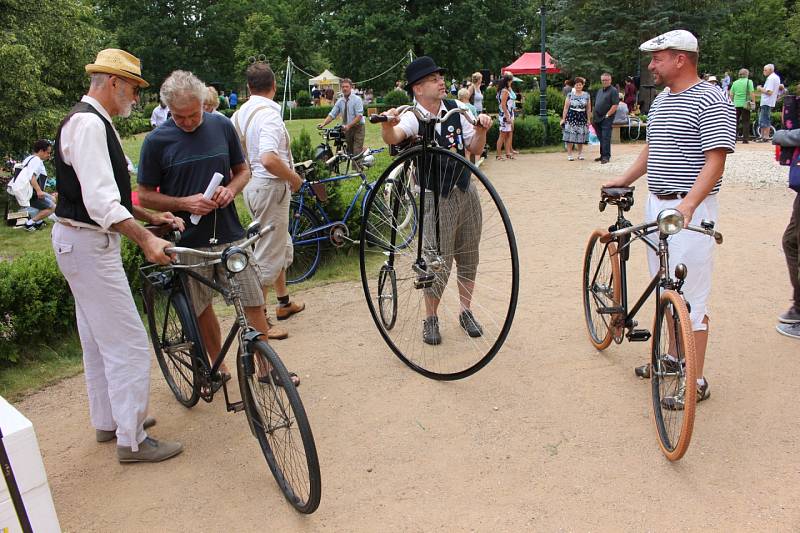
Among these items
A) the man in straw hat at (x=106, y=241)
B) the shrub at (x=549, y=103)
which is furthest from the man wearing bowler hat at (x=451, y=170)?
the shrub at (x=549, y=103)

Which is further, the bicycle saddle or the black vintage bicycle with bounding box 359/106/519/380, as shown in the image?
the black vintage bicycle with bounding box 359/106/519/380

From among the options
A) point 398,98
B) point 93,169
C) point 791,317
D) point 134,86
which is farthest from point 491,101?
point 93,169

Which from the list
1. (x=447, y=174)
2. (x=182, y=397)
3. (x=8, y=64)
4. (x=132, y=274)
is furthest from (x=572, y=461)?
(x=8, y=64)

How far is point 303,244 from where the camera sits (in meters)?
A: 7.23

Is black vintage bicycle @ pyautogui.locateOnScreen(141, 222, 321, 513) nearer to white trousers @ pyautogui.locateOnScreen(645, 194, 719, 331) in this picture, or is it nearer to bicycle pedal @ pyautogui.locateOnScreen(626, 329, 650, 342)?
bicycle pedal @ pyautogui.locateOnScreen(626, 329, 650, 342)

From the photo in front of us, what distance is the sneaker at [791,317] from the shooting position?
16.3ft

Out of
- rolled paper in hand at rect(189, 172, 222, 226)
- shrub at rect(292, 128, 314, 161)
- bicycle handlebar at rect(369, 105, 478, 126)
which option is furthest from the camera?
shrub at rect(292, 128, 314, 161)

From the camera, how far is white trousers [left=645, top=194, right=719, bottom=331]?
12.3 feet

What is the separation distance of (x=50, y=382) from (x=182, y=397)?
44.2 inches

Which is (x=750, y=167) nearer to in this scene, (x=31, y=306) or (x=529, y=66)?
(x=31, y=306)

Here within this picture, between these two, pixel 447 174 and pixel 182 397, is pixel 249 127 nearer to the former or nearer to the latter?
pixel 447 174

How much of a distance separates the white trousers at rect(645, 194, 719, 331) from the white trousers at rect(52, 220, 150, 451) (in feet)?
9.77

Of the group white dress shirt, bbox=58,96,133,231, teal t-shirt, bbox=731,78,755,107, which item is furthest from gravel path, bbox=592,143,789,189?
white dress shirt, bbox=58,96,133,231

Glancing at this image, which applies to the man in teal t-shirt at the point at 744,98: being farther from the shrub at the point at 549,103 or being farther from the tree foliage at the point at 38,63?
the tree foliage at the point at 38,63
